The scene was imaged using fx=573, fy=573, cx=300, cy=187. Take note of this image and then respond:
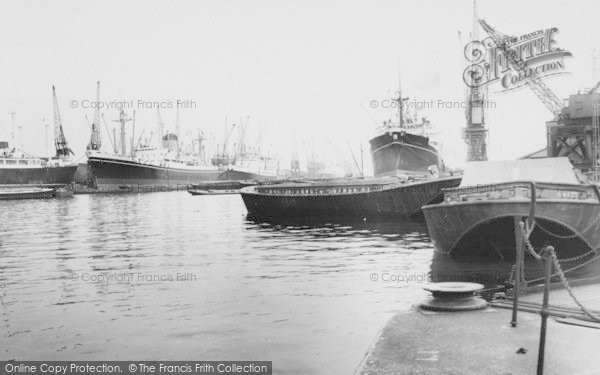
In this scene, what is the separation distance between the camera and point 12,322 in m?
11.7

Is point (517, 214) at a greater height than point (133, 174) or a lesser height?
lesser

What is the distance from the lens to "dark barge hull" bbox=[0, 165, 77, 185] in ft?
368

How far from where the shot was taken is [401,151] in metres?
73.1

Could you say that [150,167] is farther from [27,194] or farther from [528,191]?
[528,191]

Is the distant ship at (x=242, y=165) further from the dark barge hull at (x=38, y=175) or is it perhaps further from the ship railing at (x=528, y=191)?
the ship railing at (x=528, y=191)

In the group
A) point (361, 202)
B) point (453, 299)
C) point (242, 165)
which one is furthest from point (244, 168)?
point (453, 299)

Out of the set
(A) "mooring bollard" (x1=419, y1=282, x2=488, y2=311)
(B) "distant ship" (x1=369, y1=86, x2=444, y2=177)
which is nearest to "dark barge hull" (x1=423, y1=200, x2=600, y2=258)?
(A) "mooring bollard" (x1=419, y1=282, x2=488, y2=311)

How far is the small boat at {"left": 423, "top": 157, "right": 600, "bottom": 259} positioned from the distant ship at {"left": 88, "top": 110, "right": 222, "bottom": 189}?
113924mm

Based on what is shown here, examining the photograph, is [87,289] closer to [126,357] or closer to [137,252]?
[126,357]

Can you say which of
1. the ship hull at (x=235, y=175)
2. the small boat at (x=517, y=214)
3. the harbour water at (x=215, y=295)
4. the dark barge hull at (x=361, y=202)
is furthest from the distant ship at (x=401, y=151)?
the ship hull at (x=235, y=175)

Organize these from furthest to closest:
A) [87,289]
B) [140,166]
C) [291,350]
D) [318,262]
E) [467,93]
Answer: [140,166] < [467,93] < [318,262] < [87,289] < [291,350]

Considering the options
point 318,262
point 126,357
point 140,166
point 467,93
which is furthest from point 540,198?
point 140,166

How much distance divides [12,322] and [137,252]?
12500 millimetres

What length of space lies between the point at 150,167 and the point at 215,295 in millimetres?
124312
